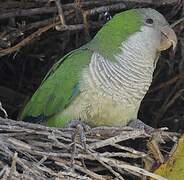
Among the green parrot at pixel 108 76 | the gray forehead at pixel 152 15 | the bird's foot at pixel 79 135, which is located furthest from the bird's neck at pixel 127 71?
the bird's foot at pixel 79 135

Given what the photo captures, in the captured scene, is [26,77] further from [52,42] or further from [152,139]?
[152,139]

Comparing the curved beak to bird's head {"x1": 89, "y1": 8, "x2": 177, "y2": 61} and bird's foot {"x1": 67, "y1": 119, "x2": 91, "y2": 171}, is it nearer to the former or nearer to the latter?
bird's head {"x1": 89, "y1": 8, "x2": 177, "y2": 61}

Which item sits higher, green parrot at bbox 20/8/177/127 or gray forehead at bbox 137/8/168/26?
gray forehead at bbox 137/8/168/26

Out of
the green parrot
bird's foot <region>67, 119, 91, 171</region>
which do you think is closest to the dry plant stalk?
bird's foot <region>67, 119, 91, 171</region>

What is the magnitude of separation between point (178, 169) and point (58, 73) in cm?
70

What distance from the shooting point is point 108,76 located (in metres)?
2.88

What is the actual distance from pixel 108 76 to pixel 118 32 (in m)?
0.26

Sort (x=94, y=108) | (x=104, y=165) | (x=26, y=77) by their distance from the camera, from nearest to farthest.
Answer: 1. (x=104, y=165)
2. (x=94, y=108)
3. (x=26, y=77)

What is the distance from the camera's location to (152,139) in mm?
2785

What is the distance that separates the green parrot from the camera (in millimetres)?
2869

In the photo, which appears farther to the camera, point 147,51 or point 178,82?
point 178,82

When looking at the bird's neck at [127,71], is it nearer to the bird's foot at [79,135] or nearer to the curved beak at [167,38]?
the curved beak at [167,38]

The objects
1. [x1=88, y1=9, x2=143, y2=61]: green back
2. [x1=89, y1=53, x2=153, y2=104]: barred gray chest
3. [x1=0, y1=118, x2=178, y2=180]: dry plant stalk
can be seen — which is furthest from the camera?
[x1=88, y1=9, x2=143, y2=61]: green back

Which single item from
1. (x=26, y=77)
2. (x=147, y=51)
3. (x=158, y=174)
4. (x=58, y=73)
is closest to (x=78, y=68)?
(x=58, y=73)
